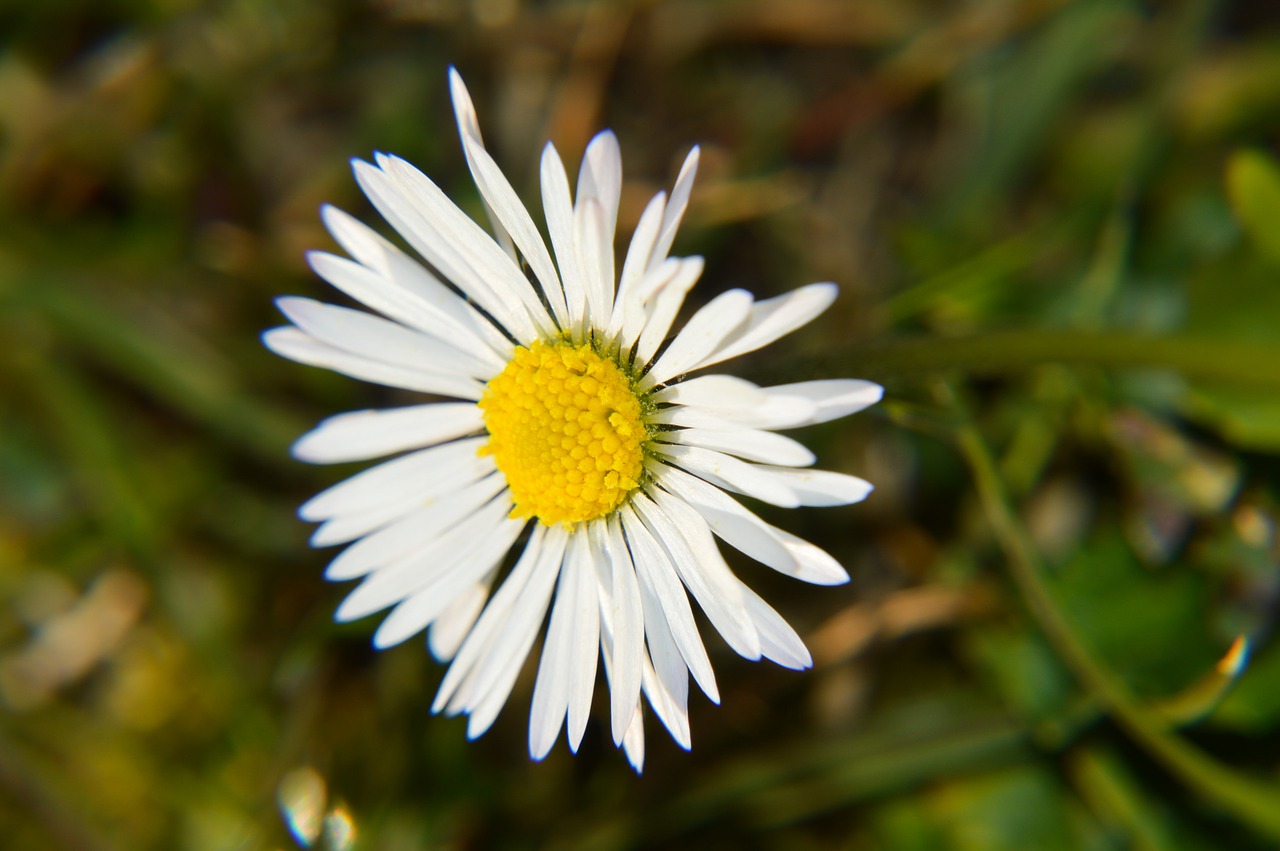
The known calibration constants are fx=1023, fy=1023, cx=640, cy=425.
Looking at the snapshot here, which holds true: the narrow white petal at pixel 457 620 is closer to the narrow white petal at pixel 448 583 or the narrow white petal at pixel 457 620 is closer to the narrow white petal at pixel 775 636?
the narrow white petal at pixel 448 583

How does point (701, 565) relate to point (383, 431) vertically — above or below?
below

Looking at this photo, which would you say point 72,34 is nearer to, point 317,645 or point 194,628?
point 194,628

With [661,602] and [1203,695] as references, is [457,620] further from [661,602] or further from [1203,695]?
[1203,695]

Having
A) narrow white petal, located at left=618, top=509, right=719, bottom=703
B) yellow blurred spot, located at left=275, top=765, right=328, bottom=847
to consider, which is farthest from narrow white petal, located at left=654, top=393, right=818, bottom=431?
yellow blurred spot, located at left=275, top=765, right=328, bottom=847

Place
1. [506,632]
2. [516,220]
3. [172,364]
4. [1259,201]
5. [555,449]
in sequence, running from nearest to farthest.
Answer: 1. [516,220]
2. [555,449]
3. [506,632]
4. [1259,201]
5. [172,364]

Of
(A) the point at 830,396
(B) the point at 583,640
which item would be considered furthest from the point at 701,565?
(A) the point at 830,396

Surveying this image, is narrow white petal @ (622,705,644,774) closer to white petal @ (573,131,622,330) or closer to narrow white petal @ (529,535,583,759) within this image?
narrow white petal @ (529,535,583,759)

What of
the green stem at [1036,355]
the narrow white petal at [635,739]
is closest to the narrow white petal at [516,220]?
the green stem at [1036,355]
